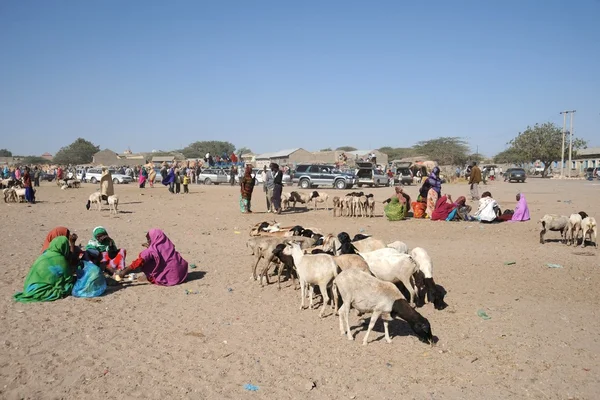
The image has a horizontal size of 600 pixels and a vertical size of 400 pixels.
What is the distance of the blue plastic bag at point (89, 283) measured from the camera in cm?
718

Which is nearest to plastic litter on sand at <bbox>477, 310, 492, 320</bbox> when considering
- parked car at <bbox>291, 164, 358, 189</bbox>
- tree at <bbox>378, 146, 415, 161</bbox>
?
parked car at <bbox>291, 164, 358, 189</bbox>

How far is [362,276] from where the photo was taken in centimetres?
595

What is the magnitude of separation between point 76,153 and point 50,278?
91.3 meters

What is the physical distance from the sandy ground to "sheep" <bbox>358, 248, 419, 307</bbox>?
548 millimetres

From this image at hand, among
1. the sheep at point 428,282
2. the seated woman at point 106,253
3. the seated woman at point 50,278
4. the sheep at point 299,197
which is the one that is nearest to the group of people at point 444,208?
the sheep at point 299,197

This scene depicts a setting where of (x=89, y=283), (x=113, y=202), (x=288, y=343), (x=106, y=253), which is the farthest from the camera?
(x=113, y=202)

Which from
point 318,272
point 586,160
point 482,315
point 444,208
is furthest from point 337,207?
point 586,160

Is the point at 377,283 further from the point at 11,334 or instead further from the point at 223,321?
the point at 11,334

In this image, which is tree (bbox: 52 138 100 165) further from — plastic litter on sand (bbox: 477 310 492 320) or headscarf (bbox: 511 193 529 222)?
plastic litter on sand (bbox: 477 310 492 320)

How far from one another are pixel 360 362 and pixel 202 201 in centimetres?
1967

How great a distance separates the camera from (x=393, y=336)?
19.7 ft

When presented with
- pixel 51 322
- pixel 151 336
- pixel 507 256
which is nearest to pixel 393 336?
pixel 151 336

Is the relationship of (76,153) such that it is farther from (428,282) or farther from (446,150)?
(428,282)

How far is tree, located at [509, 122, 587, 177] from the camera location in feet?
200
